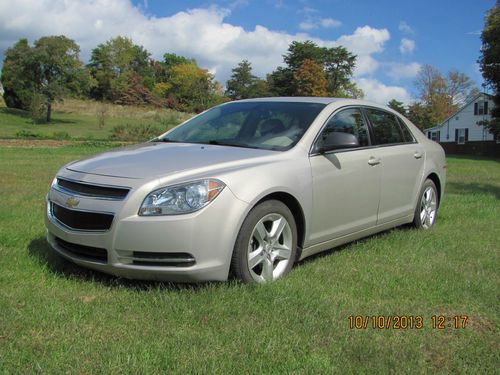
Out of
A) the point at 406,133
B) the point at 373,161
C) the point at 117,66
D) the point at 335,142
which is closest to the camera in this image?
the point at 335,142

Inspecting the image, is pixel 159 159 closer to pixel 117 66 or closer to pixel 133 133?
pixel 133 133

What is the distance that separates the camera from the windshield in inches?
184

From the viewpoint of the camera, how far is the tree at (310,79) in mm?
72188

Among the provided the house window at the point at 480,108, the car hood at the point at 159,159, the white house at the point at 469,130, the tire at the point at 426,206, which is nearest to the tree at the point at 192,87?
the white house at the point at 469,130

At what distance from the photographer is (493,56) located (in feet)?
114

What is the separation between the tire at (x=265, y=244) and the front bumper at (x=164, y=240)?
Answer: 10 cm

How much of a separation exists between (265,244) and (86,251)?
1.33 metres

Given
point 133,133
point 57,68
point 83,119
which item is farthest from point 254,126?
point 83,119

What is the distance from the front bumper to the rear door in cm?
217

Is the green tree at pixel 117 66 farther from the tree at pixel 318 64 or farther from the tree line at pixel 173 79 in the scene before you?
the tree at pixel 318 64

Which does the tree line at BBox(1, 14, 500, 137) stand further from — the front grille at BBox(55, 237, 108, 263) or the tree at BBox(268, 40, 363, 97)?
the front grille at BBox(55, 237, 108, 263)

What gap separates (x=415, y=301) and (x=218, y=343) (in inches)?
62.8

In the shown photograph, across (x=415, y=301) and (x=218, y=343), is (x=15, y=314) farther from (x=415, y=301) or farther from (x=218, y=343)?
(x=415, y=301)

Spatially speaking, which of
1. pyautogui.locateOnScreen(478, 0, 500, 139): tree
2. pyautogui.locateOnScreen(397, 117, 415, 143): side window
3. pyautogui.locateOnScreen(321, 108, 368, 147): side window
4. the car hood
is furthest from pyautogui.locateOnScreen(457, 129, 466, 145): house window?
the car hood
